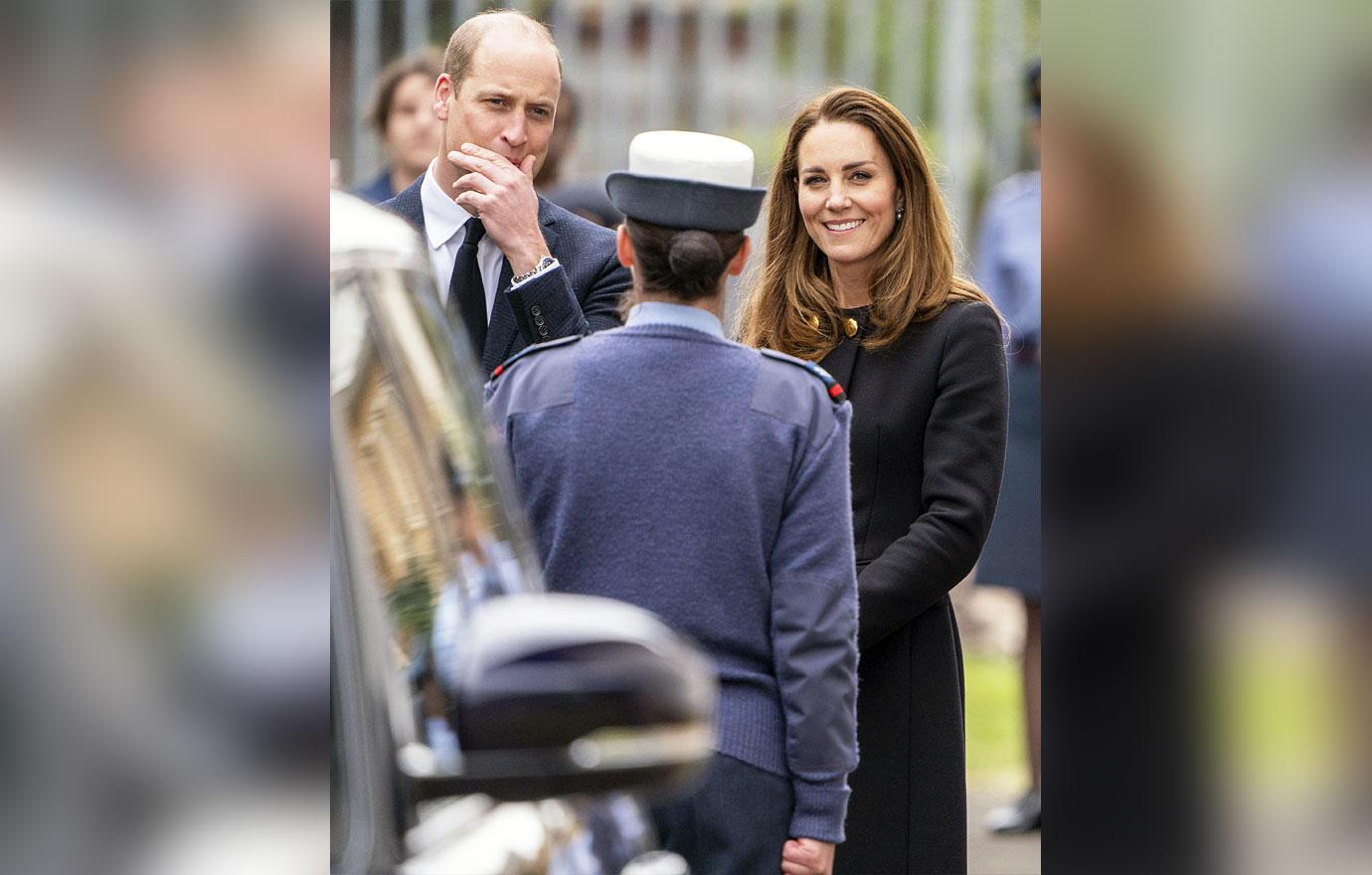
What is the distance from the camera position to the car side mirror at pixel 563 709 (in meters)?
1.55

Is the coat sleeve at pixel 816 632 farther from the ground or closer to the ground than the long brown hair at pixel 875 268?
closer to the ground

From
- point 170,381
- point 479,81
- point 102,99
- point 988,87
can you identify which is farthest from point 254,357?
point 988,87

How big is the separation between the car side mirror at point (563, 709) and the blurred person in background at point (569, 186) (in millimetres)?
4552

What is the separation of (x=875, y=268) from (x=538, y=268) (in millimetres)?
714

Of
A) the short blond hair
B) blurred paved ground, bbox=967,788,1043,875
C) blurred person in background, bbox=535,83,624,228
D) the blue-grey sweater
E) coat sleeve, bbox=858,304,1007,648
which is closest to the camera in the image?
the blue-grey sweater

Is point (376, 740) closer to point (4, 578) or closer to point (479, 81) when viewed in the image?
point (4, 578)

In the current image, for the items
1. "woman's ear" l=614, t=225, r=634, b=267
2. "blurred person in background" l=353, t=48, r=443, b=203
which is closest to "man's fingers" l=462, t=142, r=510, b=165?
"woman's ear" l=614, t=225, r=634, b=267

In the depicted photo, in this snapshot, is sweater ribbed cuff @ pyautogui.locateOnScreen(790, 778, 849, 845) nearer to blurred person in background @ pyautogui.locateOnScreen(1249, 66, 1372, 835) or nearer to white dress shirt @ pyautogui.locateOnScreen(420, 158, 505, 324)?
white dress shirt @ pyautogui.locateOnScreen(420, 158, 505, 324)

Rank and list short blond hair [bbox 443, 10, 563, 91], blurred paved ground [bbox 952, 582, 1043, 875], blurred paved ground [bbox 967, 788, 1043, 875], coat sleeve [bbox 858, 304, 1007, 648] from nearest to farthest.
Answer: coat sleeve [bbox 858, 304, 1007, 648] → short blond hair [bbox 443, 10, 563, 91] → blurred paved ground [bbox 967, 788, 1043, 875] → blurred paved ground [bbox 952, 582, 1043, 875]

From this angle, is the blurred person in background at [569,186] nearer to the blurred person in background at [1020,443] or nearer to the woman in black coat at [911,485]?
the blurred person in background at [1020,443]

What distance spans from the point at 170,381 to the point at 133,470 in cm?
5

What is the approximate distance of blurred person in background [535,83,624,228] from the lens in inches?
244

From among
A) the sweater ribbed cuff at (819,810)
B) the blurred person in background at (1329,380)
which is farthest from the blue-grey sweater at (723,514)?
the blurred person in background at (1329,380)

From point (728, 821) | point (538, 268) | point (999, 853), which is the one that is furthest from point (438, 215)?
point (999, 853)
